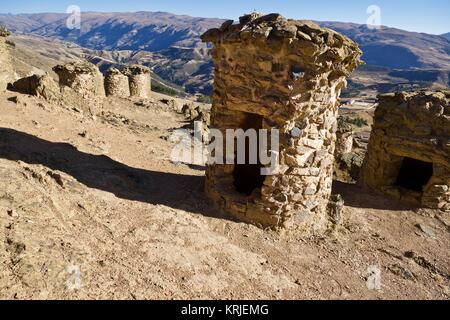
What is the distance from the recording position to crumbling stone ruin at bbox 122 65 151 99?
79.4ft

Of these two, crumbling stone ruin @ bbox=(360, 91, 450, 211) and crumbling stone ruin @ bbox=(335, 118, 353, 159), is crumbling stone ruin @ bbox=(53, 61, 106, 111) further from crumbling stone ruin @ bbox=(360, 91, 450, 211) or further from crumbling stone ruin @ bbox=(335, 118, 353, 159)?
crumbling stone ruin @ bbox=(335, 118, 353, 159)

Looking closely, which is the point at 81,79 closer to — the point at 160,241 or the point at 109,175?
the point at 109,175

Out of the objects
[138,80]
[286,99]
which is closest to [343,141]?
[138,80]

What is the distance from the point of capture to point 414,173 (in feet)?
38.6

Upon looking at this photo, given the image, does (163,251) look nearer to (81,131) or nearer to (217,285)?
(217,285)

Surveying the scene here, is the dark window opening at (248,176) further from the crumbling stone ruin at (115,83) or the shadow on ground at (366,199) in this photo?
the crumbling stone ruin at (115,83)

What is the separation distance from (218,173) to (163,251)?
2.65 metres

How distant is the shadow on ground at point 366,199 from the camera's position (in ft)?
33.1

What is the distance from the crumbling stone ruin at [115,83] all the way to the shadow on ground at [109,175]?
13.0m

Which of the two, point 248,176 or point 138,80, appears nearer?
point 248,176

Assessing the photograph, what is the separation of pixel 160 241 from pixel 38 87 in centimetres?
857

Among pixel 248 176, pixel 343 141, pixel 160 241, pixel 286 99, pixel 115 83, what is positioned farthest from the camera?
pixel 343 141

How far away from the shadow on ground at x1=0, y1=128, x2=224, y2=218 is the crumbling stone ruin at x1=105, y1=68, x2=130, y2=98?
1297cm

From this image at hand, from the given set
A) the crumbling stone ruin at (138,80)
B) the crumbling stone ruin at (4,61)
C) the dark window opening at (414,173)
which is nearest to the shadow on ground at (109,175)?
the crumbling stone ruin at (4,61)
